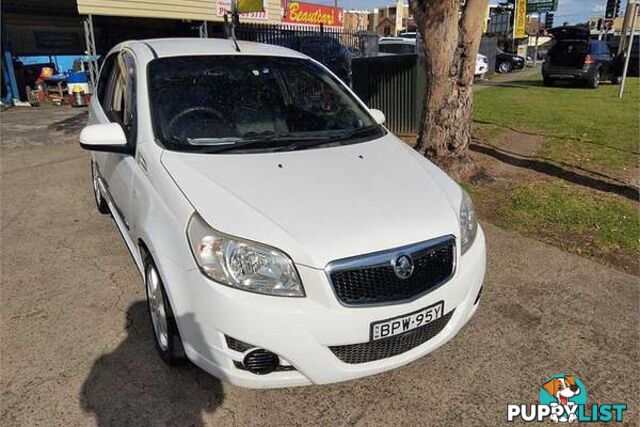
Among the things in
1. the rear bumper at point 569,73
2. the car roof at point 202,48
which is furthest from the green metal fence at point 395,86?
the rear bumper at point 569,73

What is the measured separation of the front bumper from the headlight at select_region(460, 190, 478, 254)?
33 cm

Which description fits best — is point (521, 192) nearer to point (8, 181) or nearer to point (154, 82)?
point (154, 82)

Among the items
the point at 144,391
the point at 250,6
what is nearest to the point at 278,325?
the point at 144,391

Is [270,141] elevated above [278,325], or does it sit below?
above

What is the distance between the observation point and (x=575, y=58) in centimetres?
1794

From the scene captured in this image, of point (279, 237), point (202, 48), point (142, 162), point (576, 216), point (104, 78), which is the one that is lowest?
point (576, 216)

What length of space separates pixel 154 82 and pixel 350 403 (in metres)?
2.28

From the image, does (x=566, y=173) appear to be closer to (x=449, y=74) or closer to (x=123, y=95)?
(x=449, y=74)

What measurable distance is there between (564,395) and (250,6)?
9.56m

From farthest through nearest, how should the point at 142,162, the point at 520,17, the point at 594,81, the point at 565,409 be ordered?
the point at 520,17, the point at 594,81, the point at 142,162, the point at 565,409

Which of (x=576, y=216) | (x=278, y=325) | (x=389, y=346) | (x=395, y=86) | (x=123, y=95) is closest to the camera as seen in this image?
(x=278, y=325)

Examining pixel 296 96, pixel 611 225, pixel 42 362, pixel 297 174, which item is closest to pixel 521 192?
pixel 611 225

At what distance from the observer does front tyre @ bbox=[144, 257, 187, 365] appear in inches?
97.4

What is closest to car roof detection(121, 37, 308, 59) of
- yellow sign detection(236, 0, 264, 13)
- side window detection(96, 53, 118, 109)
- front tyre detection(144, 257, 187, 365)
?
side window detection(96, 53, 118, 109)
